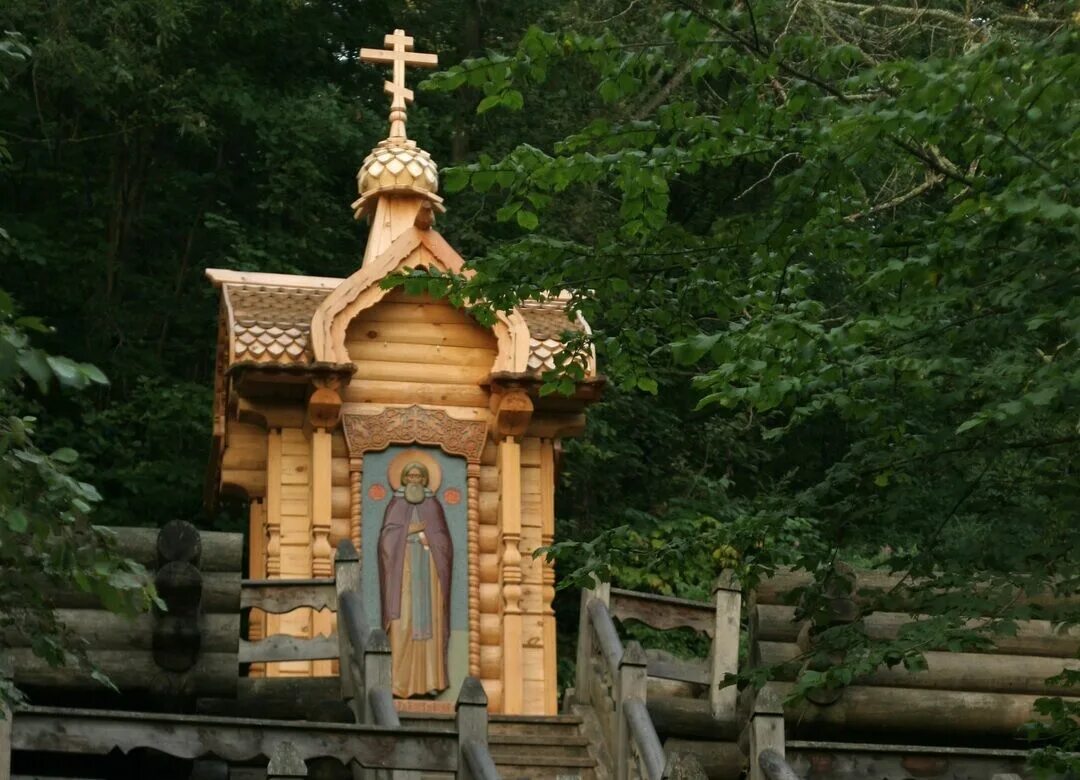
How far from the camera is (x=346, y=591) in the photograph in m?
14.1

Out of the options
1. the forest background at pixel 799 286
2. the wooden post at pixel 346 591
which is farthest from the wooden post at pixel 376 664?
the forest background at pixel 799 286

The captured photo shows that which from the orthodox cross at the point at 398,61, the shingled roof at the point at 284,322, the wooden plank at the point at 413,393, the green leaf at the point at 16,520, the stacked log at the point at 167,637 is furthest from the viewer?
the orthodox cross at the point at 398,61

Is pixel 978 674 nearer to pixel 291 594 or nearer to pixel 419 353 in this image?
pixel 291 594

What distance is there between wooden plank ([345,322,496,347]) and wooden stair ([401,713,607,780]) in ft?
10.9

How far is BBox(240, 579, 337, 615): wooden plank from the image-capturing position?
46.4ft

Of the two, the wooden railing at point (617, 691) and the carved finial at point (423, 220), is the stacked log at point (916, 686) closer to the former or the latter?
the wooden railing at point (617, 691)

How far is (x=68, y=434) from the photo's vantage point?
24.7m

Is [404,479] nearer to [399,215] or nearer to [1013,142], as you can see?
[399,215]

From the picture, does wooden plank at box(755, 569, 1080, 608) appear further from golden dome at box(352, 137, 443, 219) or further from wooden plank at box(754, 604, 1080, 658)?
golden dome at box(352, 137, 443, 219)

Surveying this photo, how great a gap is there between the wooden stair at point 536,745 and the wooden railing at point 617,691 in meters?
0.19

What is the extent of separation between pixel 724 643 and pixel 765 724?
8.27 feet

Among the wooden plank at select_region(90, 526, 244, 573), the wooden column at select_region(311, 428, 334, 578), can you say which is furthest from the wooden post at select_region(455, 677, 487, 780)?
the wooden column at select_region(311, 428, 334, 578)

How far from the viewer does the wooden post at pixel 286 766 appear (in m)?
11.2

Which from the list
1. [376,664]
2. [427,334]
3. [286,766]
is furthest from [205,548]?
[427,334]
